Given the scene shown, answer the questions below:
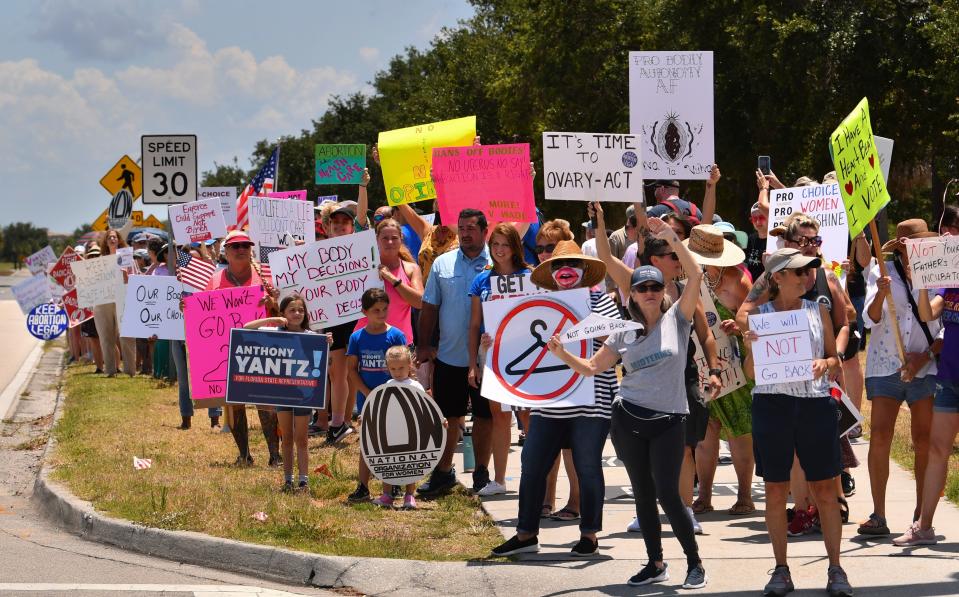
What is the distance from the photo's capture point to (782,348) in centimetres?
683

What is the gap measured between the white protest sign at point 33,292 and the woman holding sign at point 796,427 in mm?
23454

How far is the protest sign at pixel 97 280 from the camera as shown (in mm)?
19391

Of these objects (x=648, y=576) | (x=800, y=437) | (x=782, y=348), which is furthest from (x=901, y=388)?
(x=648, y=576)

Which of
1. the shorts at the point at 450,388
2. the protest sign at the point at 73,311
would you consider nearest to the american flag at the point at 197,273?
the shorts at the point at 450,388

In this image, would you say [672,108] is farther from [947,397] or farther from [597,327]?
[597,327]

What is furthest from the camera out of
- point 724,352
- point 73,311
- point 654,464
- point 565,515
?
point 73,311

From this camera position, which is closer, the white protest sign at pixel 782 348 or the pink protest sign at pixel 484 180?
the white protest sign at pixel 782 348

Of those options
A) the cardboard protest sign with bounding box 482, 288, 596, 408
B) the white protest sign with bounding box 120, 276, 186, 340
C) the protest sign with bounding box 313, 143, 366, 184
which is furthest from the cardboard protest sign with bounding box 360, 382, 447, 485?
the protest sign with bounding box 313, 143, 366, 184

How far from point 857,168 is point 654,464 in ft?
7.86

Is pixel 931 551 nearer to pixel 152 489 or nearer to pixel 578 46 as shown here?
pixel 152 489

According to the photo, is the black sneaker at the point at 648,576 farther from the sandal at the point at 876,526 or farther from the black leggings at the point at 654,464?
the sandal at the point at 876,526

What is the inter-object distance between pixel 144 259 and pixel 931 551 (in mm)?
14772

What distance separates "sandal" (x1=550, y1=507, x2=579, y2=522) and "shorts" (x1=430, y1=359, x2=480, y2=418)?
124 cm

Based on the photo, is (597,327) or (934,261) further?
(934,261)
